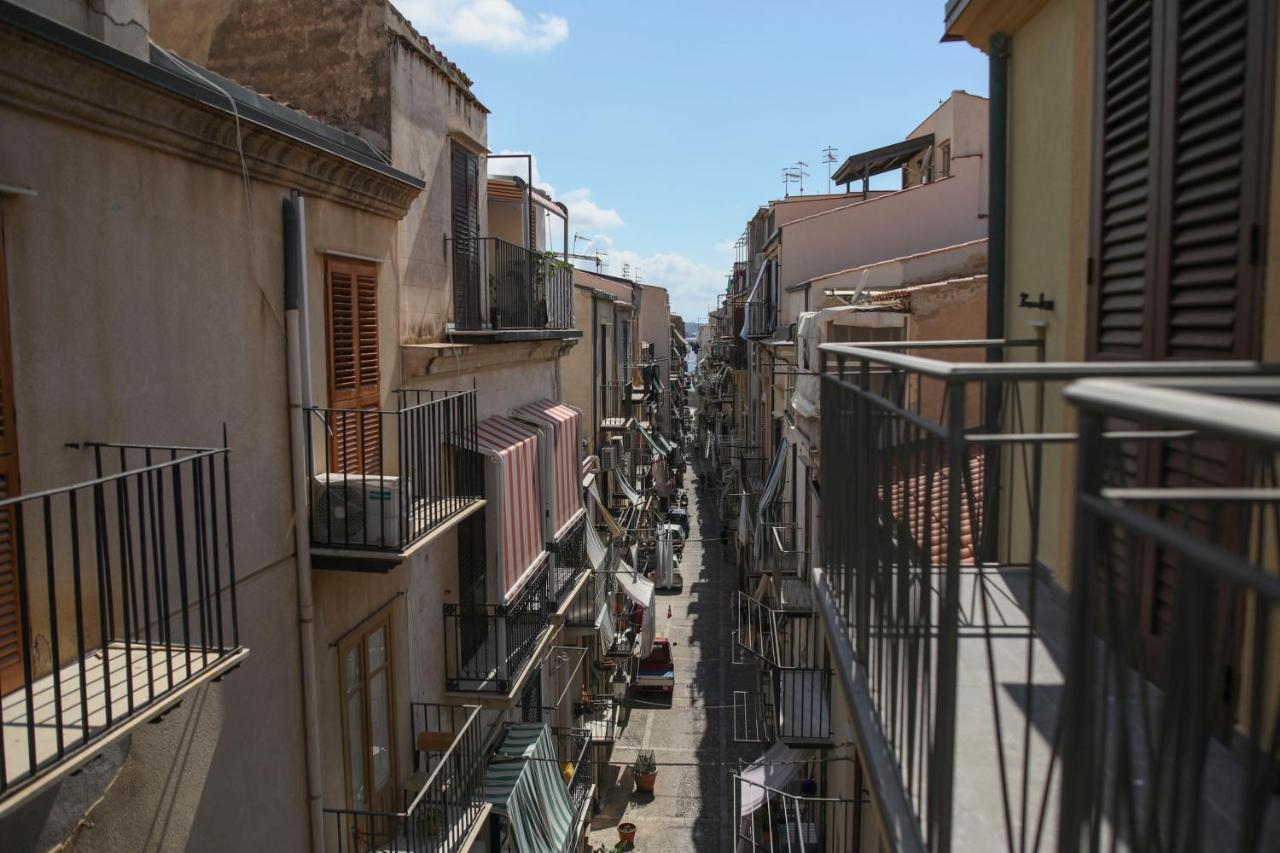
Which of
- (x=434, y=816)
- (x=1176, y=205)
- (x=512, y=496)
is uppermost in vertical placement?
(x=1176, y=205)

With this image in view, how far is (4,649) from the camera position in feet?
14.9

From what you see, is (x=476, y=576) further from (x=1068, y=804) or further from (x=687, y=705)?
(x=687, y=705)

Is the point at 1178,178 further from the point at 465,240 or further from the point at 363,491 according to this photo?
the point at 465,240

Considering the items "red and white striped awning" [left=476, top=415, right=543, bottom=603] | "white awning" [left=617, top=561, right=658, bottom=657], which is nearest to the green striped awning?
"red and white striped awning" [left=476, top=415, right=543, bottom=603]

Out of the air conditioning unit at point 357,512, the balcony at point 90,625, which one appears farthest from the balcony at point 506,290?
the balcony at point 90,625

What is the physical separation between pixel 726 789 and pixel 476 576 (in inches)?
345

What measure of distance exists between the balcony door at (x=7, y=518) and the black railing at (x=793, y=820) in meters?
7.33

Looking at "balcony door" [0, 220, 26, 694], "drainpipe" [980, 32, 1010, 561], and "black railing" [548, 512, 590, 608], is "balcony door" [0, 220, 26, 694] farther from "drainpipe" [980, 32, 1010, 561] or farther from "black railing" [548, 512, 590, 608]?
"black railing" [548, 512, 590, 608]

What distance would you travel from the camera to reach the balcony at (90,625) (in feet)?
12.7

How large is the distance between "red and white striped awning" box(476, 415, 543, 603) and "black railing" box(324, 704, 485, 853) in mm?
2032

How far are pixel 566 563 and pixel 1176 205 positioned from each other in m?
12.0

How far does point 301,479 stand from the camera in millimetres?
7391

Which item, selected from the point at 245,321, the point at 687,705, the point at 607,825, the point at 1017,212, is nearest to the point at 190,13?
the point at 245,321

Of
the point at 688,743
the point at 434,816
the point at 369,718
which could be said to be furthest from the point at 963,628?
the point at 688,743
